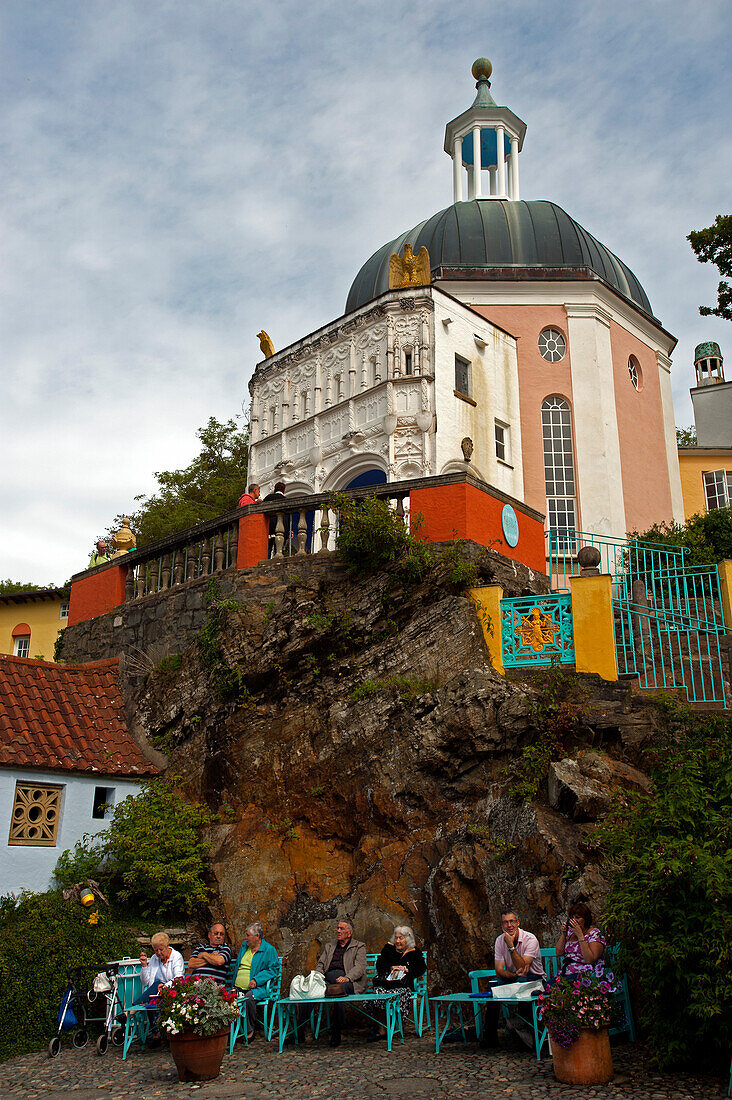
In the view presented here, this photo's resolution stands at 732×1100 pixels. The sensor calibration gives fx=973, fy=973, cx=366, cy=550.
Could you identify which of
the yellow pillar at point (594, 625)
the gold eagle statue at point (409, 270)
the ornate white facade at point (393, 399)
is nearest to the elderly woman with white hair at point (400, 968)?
the yellow pillar at point (594, 625)

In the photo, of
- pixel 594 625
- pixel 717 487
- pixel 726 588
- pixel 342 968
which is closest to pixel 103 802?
pixel 342 968

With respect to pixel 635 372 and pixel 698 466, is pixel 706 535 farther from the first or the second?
pixel 698 466

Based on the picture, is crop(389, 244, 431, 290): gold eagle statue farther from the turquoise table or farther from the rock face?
the turquoise table

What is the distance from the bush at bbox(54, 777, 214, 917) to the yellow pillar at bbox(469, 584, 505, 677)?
3.83 meters

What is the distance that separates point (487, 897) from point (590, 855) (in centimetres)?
102

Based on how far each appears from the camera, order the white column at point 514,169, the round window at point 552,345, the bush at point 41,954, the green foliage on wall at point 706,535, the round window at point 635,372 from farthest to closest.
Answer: the white column at point 514,169, the round window at point 635,372, the round window at point 552,345, the green foliage on wall at point 706,535, the bush at point 41,954

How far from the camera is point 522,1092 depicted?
6543 mm

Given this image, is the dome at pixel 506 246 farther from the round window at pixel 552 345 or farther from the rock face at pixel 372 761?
the rock face at pixel 372 761

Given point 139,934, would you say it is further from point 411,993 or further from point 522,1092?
point 522,1092

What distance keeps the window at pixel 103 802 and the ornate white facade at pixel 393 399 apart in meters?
8.80

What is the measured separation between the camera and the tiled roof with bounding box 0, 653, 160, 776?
11.9 metres

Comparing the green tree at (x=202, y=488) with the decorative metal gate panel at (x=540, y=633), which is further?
the green tree at (x=202, y=488)

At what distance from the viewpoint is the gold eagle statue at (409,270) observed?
20.8m

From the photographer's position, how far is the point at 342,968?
870 centimetres
